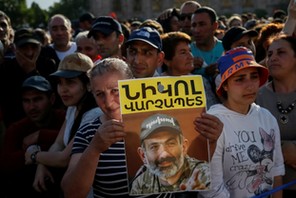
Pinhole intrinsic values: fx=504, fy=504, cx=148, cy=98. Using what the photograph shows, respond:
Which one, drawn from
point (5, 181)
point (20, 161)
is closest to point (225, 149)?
point (20, 161)

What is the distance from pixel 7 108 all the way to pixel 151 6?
2622 inches

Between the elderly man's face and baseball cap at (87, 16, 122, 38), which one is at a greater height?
baseball cap at (87, 16, 122, 38)

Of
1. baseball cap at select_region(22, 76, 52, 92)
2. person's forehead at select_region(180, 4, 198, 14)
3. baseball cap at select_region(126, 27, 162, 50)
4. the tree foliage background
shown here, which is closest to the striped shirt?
baseball cap at select_region(126, 27, 162, 50)

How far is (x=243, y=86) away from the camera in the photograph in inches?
117

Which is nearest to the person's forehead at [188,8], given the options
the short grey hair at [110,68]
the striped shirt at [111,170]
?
the short grey hair at [110,68]

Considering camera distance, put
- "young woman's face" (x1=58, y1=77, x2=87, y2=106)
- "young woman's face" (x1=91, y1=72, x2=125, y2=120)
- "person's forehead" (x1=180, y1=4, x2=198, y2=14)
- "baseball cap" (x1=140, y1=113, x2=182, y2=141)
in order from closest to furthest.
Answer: "baseball cap" (x1=140, y1=113, x2=182, y2=141)
"young woman's face" (x1=91, y1=72, x2=125, y2=120)
"young woman's face" (x1=58, y1=77, x2=87, y2=106)
"person's forehead" (x1=180, y1=4, x2=198, y2=14)

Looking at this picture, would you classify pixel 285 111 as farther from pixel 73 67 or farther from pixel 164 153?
pixel 73 67

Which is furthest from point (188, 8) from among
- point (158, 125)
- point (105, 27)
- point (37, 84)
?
point (158, 125)

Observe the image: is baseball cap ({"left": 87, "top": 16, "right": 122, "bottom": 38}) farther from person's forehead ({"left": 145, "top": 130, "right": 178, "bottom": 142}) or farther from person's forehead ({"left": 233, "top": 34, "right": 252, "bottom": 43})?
person's forehead ({"left": 145, "top": 130, "right": 178, "bottom": 142})

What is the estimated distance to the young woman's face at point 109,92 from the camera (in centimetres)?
250

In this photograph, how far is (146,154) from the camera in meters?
2.32

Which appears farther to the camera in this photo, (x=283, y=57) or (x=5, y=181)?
(x=5, y=181)

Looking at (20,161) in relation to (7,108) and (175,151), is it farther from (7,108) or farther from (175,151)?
(175,151)

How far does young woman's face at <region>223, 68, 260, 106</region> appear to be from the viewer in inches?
117
